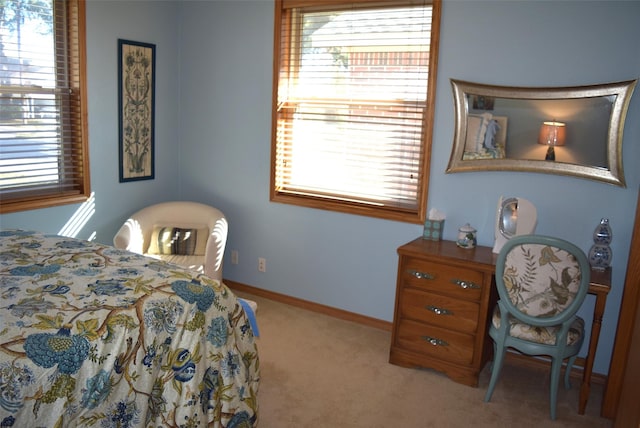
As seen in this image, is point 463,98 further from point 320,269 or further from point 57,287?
point 57,287

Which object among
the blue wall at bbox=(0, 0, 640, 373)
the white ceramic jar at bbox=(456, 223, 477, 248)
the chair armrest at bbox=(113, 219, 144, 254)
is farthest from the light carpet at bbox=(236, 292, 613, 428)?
Answer: the chair armrest at bbox=(113, 219, 144, 254)

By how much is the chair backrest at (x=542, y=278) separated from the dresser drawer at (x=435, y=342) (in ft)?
1.33

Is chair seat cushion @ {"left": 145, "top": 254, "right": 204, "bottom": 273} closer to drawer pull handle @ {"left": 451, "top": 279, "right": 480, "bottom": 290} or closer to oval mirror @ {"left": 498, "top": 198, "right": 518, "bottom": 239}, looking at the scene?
drawer pull handle @ {"left": 451, "top": 279, "right": 480, "bottom": 290}

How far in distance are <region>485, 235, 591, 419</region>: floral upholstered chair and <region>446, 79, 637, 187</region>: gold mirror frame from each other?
65 cm

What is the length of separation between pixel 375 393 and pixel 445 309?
60 cm

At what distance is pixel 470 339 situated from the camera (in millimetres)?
3012

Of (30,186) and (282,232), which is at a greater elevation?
(30,186)

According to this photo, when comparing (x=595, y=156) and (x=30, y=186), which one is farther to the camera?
(x=30, y=186)

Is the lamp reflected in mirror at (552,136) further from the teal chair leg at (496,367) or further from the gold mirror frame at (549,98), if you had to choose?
the teal chair leg at (496,367)

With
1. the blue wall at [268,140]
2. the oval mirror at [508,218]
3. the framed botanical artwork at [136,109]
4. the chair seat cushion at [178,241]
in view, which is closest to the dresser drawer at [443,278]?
the oval mirror at [508,218]

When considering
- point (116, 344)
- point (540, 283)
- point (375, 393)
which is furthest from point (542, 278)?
point (116, 344)

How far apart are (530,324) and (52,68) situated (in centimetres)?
330

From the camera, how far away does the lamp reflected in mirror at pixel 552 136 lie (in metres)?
3.04

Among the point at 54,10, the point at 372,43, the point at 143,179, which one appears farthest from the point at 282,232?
the point at 54,10
